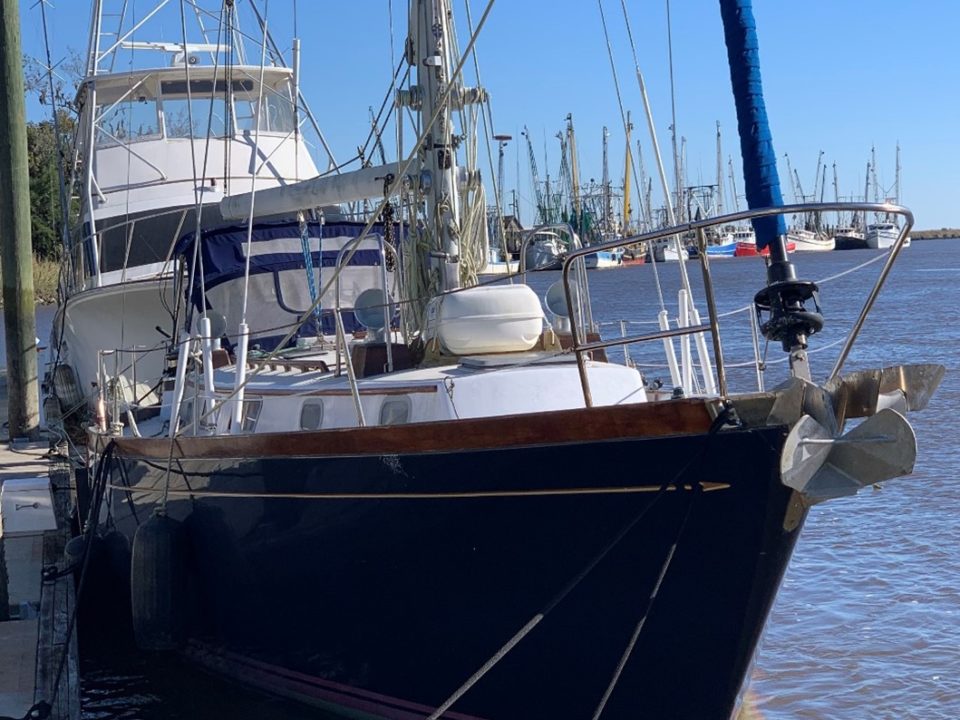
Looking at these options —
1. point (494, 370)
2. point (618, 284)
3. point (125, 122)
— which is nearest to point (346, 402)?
point (494, 370)

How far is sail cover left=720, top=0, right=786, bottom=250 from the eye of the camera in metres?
5.70

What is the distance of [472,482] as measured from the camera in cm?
647

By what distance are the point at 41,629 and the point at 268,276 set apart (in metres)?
3.35

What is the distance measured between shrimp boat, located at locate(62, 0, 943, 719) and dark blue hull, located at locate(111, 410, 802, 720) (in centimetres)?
1

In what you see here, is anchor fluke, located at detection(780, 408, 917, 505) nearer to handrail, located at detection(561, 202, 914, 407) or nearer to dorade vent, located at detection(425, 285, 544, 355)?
handrail, located at detection(561, 202, 914, 407)

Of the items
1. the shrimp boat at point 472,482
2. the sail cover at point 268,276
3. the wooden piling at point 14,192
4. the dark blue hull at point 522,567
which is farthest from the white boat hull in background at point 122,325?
the dark blue hull at point 522,567

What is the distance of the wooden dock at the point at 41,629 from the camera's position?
26.1 feet

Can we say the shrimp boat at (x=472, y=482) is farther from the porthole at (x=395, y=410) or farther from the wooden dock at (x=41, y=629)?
the wooden dock at (x=41, y=629)

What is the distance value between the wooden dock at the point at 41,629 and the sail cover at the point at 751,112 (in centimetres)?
514

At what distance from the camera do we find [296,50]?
12867 mm

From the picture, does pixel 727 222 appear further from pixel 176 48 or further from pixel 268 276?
pixel 176 48

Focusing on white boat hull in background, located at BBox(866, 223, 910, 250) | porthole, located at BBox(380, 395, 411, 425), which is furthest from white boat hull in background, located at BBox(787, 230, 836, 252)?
porthole, located at BBox(380, 395, 411, 425)

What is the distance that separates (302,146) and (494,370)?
26.2 ft

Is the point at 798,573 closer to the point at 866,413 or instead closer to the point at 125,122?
the point at 866,413
